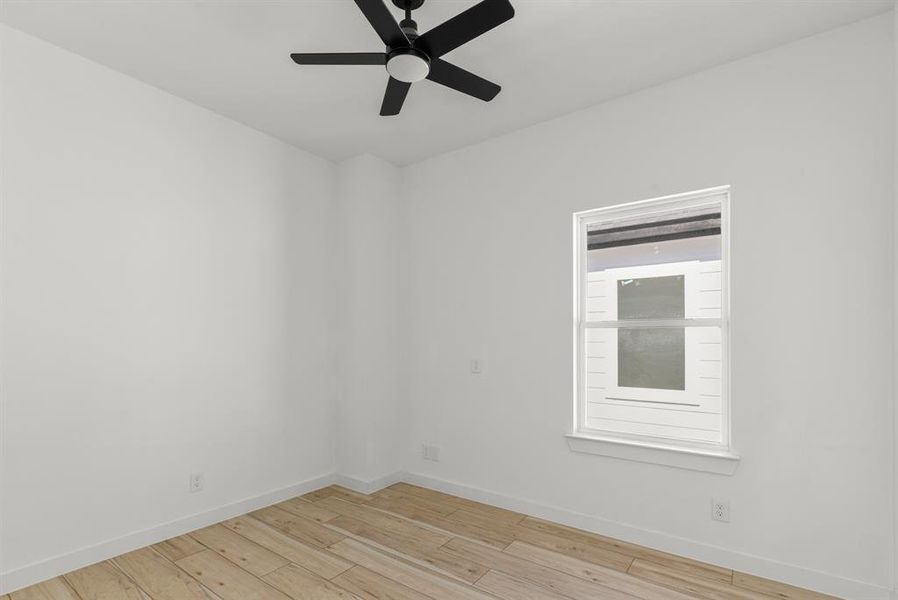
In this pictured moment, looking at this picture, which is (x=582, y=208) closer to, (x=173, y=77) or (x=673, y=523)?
(x=673, y=523)

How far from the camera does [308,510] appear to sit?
11.3ft

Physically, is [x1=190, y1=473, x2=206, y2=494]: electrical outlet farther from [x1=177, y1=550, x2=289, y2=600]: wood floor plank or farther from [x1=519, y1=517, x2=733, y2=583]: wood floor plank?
[x1=519, y1=517, x2=733, y2=583]: wood floor plank

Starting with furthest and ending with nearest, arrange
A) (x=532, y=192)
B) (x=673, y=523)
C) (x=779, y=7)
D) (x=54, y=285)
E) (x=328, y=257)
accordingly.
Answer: (x=328, y=257) < (x=532, y=192) < (x=673, y=523) < (x=54, y=285) < (x=779, y=7)

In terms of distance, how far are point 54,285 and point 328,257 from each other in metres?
1.93

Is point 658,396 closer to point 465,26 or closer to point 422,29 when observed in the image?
point 465,26

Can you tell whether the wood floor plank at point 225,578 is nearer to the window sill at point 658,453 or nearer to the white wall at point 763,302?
the white wall at point 763,302

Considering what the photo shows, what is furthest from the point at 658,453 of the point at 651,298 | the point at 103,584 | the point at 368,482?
the point at 103,584

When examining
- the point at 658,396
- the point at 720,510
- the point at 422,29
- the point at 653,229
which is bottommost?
the point at 720,510

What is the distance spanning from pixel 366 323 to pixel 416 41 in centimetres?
243

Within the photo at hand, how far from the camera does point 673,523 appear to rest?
2744mm

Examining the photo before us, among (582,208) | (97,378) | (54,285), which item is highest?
(582,208)

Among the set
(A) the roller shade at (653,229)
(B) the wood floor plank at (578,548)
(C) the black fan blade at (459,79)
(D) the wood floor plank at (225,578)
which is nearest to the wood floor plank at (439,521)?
(B) the wood floor plank at (578,548)

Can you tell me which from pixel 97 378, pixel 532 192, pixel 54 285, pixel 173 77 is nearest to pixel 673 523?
pixel 532 192

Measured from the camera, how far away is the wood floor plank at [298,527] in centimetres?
296
